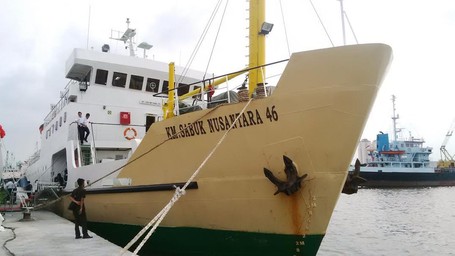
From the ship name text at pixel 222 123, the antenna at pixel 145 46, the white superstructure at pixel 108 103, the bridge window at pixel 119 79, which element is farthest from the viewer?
the antenna at pixel 145 46

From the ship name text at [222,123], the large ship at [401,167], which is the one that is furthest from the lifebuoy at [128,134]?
the large ship at [401,167]

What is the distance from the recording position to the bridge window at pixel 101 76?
10.4 m

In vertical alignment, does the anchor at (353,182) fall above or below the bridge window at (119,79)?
below

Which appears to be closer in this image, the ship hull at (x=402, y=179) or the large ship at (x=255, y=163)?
the large ship at (x=255, y=163)

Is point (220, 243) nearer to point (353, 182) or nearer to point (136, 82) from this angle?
point (353, 182)

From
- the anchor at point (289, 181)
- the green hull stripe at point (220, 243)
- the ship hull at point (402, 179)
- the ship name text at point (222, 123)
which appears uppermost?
the ship name text at point (222, 123)

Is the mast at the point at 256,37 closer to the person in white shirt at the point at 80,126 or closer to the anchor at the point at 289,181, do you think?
the anchor at the point at 289,181

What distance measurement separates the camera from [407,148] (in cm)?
5231

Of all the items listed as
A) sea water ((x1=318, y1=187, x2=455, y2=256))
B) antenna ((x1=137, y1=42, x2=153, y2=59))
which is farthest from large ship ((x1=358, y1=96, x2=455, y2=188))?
antenna ((x1=137, y1=42, x2=153, y2=59))

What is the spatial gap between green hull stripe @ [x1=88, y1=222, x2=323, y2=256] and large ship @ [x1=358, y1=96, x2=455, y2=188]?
4085 centimetres

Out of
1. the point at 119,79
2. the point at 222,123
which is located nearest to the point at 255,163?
the point at 222,123

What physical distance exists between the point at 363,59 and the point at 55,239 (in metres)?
5.62

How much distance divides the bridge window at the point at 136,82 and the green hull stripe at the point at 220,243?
4799 millimetres

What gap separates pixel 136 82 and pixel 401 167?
46893 millimetres
